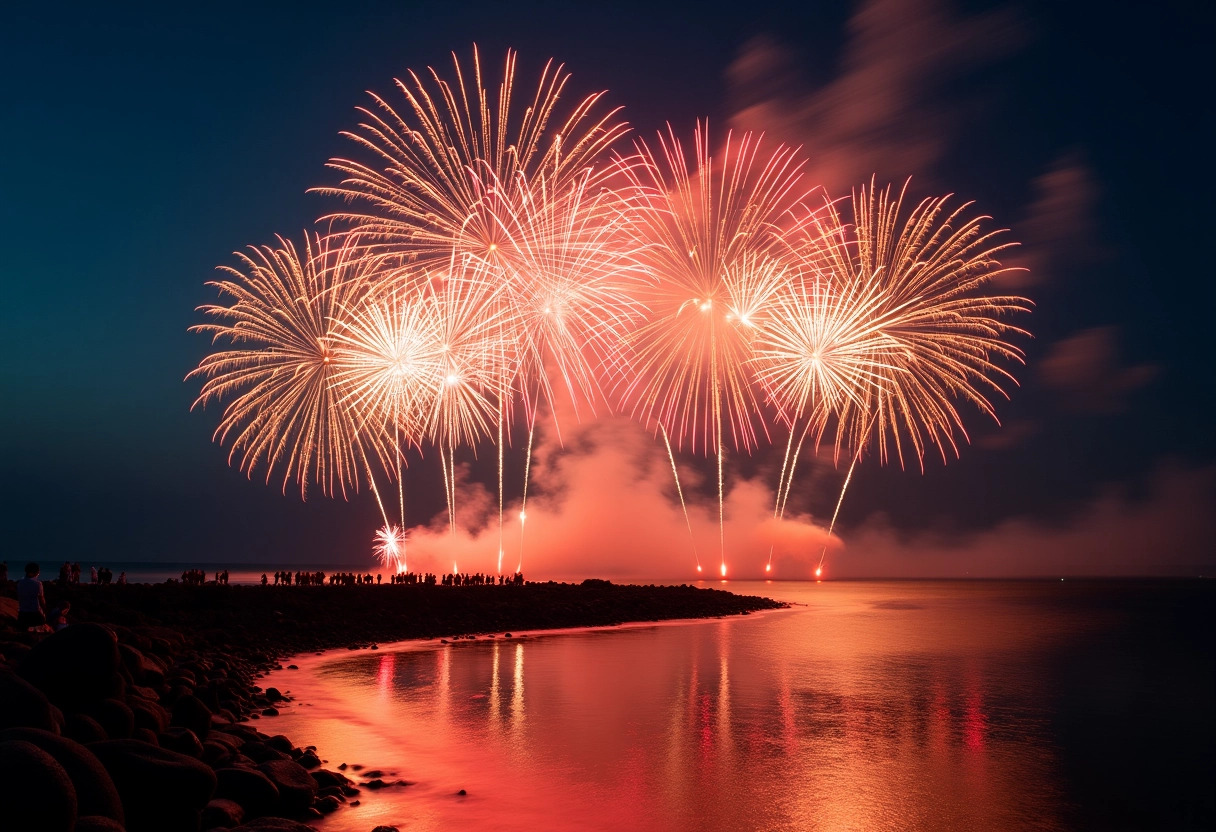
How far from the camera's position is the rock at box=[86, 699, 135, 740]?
43.0 ft

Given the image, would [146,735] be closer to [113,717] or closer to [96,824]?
[113,717]

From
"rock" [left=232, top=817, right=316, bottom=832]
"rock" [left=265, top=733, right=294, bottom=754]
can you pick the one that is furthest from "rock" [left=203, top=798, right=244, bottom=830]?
"rock" [left=265, top=733, right=294, bottom=754]

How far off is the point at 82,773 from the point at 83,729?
2904 mm

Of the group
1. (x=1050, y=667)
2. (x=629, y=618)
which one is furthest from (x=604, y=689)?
(x=629, y=618)

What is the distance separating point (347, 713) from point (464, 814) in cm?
1066

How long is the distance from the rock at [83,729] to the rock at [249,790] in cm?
178

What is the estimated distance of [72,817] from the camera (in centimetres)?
885

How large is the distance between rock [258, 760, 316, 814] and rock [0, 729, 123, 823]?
13.8 feet

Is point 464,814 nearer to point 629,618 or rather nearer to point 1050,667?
point 1050,667

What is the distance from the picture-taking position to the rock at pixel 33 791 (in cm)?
854

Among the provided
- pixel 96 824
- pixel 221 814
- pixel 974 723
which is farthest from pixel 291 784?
pixel 974 723

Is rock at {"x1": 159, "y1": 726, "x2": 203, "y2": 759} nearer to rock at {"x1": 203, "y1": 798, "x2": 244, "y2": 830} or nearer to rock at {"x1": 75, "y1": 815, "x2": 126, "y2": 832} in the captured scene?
rock at {"x1": 203, "y1": 798, "x2": 244, "y2": 830}

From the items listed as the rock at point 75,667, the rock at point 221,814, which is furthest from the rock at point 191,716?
the rock at point 221,814

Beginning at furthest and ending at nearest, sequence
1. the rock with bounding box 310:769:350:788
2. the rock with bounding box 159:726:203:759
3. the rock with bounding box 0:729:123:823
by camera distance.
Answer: the rock with bounding box 310:769:350:788
the rock with bounding box 159:726:203:759
the rock with bounding box 0:729:123:823
